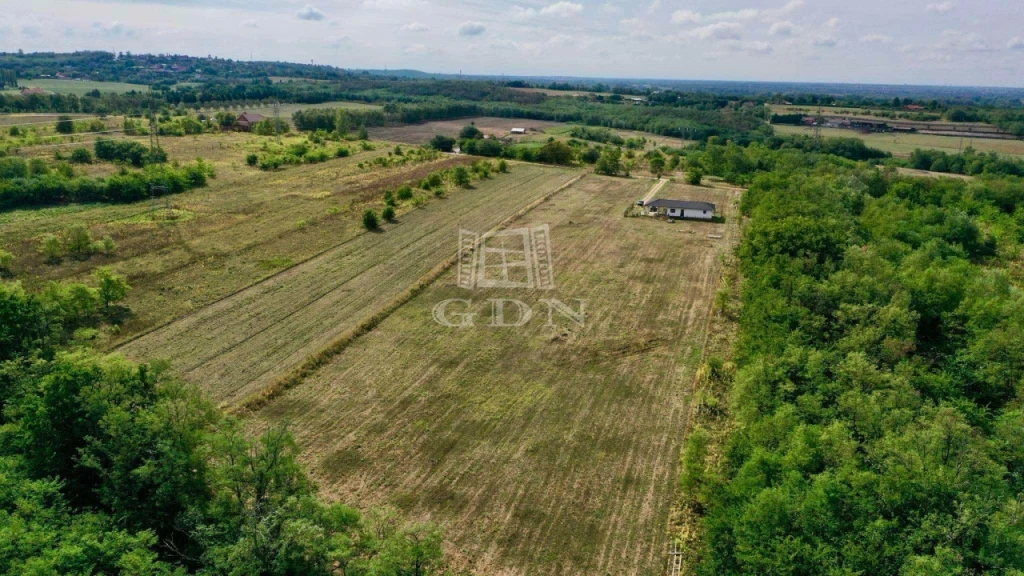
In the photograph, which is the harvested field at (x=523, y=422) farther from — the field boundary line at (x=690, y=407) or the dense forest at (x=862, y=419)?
the dense forest at (x=862, y=419)

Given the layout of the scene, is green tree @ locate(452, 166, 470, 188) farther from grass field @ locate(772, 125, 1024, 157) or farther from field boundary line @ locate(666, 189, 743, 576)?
grass field @ locate(772, 125, 1024, 157)

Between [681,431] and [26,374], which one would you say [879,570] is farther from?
[26,374]

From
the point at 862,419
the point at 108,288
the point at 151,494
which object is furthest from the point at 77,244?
the point at 862,419

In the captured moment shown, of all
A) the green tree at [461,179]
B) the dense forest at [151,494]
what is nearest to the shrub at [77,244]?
the dense forest at [151,494]

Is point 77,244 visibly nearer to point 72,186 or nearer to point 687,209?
point 72,186

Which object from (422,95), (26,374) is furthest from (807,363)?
(422,95)

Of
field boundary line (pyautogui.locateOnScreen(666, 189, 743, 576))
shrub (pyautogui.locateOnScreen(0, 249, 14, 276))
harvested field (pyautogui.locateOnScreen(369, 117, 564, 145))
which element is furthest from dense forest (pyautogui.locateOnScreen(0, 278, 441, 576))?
harvested field (pyautogui.locateOnScreen(369, 117, 564, 145))
